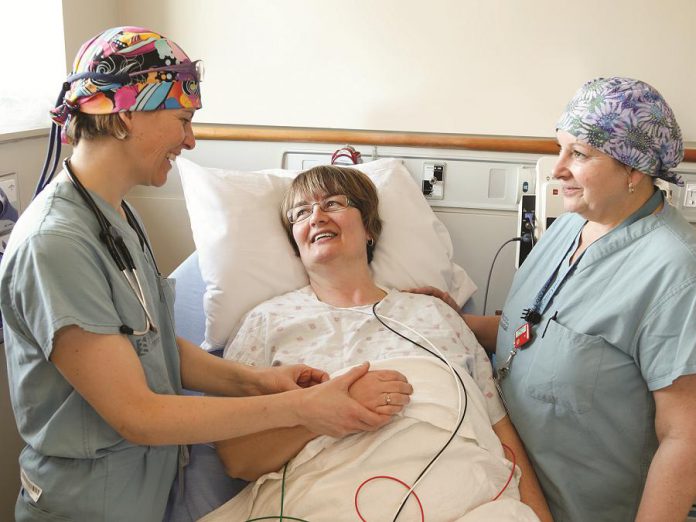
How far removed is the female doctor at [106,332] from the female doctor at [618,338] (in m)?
0.45

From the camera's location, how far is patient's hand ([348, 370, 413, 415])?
133cm

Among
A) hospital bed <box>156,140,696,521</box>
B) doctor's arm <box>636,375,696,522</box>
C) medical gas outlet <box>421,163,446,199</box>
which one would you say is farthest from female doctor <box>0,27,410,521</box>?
medical gas outlet <box>421,163,446,199</box>

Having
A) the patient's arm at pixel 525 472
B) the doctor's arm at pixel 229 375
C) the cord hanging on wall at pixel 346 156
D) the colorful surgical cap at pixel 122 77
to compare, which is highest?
the colorful surgical cap at pixel 122 77

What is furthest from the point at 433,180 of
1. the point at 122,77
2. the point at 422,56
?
the point at 122,77

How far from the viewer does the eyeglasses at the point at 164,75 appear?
118 centimetres

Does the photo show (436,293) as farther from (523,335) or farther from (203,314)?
(203,314)

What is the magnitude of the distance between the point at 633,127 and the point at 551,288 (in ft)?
1.42

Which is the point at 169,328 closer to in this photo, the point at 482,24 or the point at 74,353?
the point at 74,353

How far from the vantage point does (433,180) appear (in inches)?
97.5

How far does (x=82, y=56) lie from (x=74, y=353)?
57 centimetres

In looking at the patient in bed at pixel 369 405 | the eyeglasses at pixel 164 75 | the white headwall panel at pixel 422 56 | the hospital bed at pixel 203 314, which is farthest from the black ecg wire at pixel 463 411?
the white headwall panel at pixel 422 56

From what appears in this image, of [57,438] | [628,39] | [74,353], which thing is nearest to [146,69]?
[74,353]

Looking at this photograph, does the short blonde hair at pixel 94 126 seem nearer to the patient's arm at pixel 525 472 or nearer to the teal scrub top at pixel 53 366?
the teal scrub top at pixel 53 366

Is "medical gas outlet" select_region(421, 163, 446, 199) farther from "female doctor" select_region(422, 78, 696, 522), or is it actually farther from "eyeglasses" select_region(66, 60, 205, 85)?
"eyeglasses" select_region(66, 60, 205, 85)
